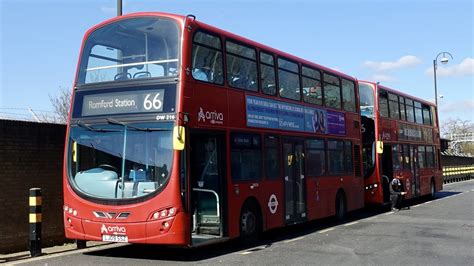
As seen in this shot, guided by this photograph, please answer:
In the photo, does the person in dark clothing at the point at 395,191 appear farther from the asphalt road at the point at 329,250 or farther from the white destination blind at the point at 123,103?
the white destination blind at the point at 123,103

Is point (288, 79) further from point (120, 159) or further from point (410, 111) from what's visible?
point (410, 111)

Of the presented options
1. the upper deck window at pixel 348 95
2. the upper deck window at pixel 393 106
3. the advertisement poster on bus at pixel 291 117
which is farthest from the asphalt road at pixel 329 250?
the upper deck window at pixel 393 106

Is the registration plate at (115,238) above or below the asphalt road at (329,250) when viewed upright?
above

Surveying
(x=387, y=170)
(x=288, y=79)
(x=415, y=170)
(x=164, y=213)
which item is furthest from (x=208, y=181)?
(x=415, y=170)

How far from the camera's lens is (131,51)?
33.3ft

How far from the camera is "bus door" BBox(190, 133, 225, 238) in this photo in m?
10.3

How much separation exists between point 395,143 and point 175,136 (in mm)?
13498

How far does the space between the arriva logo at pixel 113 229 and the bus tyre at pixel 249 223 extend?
8.77ft

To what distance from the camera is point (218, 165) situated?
10.4m

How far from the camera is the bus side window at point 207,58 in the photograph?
32.4 ft

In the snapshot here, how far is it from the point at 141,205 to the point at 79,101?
98.9 inches

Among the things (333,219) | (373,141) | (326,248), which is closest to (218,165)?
(326,248)

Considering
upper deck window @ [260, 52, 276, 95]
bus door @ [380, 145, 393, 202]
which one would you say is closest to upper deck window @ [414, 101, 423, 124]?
bus door @ [380, 145, 393, 202]

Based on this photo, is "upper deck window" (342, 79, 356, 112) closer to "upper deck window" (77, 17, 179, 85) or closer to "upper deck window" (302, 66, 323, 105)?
"upper deck window" (302, 66, 323, 105)
